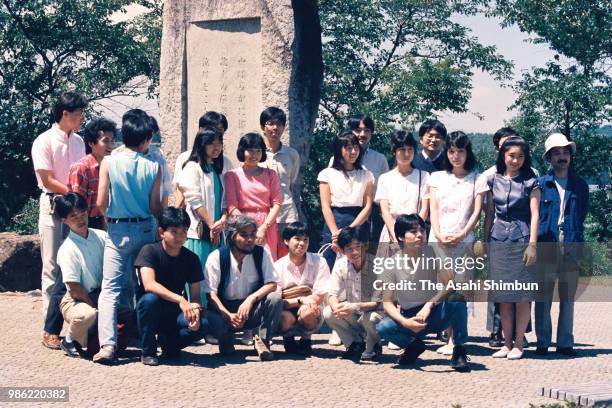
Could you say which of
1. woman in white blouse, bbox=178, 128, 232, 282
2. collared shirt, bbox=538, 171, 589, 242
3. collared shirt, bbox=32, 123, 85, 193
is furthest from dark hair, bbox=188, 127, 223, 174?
collared shirt, bbox=538, 171, 589, 242

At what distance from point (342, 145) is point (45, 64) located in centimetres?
680

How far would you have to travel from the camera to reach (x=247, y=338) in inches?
275

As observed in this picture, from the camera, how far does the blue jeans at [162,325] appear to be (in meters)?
6.07

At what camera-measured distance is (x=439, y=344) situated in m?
7.11

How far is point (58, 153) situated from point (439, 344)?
323 centimetres

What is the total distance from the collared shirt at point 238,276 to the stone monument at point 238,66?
1.81 metres

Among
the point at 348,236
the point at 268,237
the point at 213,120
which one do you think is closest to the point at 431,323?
the point at 348,236

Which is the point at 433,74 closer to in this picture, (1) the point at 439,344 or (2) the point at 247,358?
(1) the point at 439,344

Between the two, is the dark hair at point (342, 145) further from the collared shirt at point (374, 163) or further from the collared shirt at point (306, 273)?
the collared shirt at point (306, 273)

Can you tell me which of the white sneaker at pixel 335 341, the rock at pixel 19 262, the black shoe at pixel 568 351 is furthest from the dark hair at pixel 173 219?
the rock at pixel 19 262

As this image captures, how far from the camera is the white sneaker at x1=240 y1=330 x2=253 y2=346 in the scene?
22.7 ft

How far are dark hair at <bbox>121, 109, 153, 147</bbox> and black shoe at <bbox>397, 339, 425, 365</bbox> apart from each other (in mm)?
2305

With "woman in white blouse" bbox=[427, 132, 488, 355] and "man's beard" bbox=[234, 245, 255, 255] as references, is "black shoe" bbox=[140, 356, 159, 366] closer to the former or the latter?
"man's beard" bbox=[234, 245, 255, 255]

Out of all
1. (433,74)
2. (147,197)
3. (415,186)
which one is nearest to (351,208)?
(415,186)
